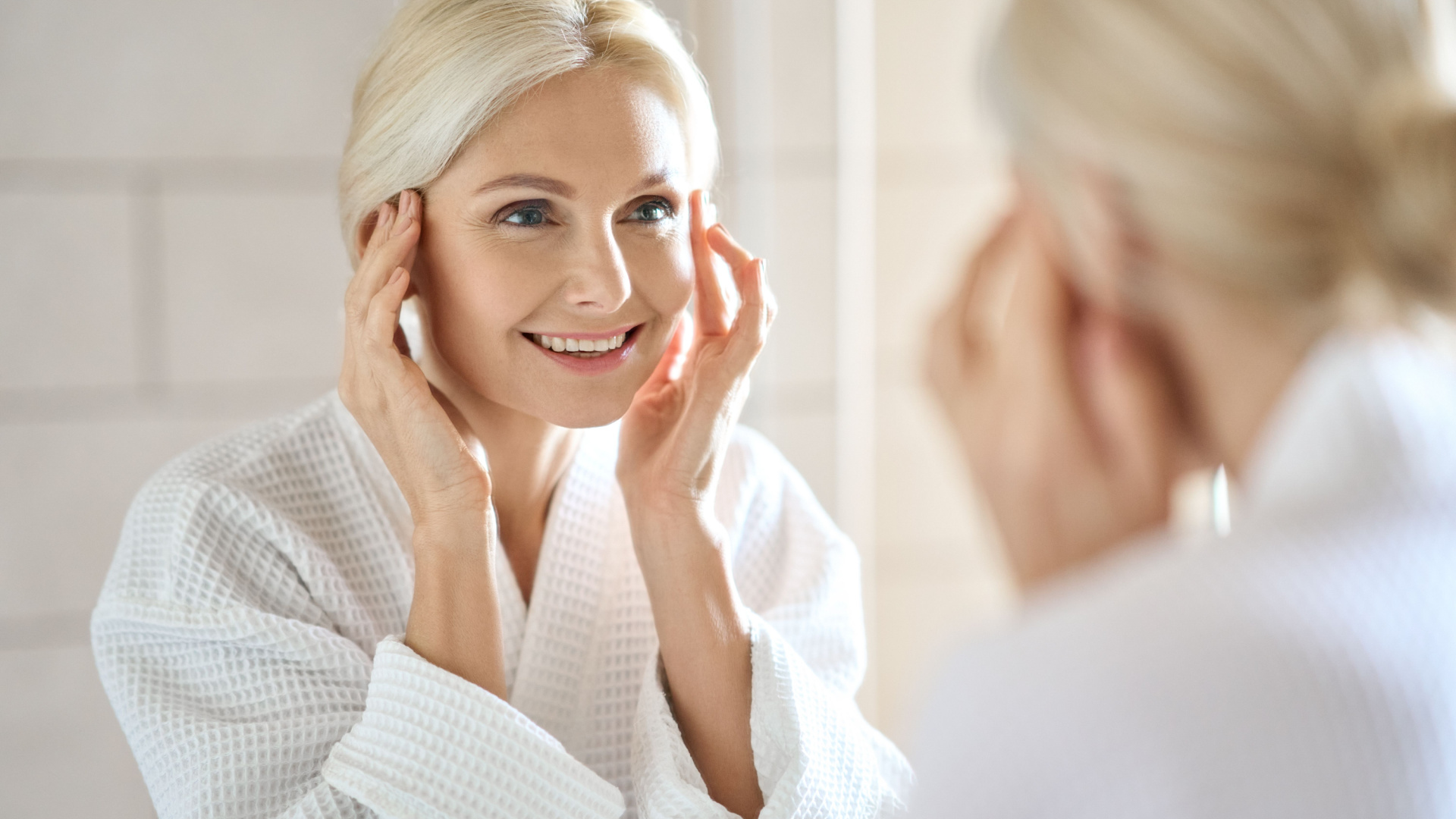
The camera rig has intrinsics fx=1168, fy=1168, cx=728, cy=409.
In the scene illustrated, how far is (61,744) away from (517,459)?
93 centimetres

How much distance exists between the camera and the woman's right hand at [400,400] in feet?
3.36

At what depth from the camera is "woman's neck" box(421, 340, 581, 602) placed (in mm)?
1163

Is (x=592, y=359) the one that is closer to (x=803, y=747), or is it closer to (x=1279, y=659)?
(x=803, y=747)

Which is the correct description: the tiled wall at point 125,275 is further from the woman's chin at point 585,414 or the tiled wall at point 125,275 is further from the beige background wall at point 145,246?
the woman's chin at point 585,414

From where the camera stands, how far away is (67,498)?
1.59 m

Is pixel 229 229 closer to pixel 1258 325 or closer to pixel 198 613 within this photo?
pixel 198 613

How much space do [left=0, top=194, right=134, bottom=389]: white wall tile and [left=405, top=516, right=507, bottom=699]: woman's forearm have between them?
2.72ft

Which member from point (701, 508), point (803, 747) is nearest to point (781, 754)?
point (803, 747)

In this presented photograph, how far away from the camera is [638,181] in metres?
1.07

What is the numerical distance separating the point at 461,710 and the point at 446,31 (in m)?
0.59

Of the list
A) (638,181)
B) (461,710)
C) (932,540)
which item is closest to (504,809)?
(461,710)

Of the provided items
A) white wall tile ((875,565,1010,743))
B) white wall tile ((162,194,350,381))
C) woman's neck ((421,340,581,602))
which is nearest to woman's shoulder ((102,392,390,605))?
woman's neck ((421,340,581,602))

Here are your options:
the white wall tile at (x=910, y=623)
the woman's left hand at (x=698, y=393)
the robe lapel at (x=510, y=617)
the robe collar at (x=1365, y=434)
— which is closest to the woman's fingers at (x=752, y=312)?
the woman's left hand at (x=698, y=393)

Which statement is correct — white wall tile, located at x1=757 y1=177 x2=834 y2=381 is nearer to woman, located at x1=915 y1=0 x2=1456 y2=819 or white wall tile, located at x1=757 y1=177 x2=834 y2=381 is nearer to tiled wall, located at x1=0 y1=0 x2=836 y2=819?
tiled wall, located at x1=0 y1=0 x2=836 y2=819
